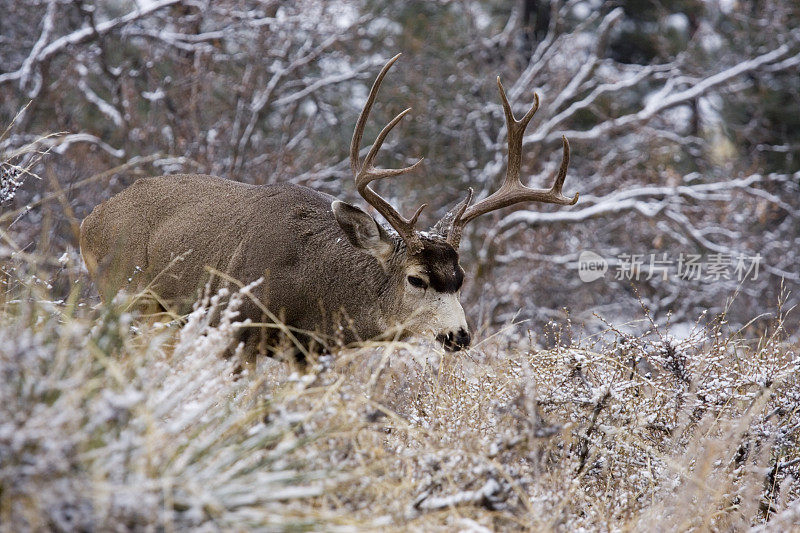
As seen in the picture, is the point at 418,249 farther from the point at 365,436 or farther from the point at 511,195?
the point at 365,436

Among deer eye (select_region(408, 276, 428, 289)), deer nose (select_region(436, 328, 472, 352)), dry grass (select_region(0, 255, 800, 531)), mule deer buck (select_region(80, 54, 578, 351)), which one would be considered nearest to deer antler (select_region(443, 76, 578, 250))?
mule deer buck (select_region(80, 54, 578, 351))

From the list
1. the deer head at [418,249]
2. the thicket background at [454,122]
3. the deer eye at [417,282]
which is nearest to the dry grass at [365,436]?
the deer head at [418,249]

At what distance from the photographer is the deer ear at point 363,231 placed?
582 cm

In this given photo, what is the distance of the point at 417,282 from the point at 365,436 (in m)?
2.41

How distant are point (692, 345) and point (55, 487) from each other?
3714mm

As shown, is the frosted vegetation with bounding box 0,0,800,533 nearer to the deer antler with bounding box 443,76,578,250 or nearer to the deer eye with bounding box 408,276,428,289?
the deer eye with bounding box 408,276,428,289

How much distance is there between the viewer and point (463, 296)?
1234 cm

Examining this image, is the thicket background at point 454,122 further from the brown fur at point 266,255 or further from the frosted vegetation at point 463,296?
the brown fur at point 266,255

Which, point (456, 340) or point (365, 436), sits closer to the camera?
point (365, 436)

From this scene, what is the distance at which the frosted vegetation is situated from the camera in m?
2.66

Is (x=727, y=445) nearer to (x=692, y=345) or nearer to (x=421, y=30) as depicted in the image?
(x=692, y=345)

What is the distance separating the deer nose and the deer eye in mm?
411

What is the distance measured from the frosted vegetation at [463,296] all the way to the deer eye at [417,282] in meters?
0.44

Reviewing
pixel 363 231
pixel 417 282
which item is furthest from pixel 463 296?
pixel 417 282
